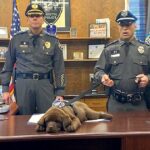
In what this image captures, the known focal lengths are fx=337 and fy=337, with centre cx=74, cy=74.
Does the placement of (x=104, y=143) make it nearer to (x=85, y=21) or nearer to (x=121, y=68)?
(x=121, y=68)

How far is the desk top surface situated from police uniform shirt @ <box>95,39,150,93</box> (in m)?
0.70

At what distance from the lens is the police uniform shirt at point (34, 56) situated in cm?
329

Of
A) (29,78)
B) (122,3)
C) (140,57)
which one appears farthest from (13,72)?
(122,3)

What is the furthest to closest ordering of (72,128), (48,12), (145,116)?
(48,12) → (145,116) → (72,128)

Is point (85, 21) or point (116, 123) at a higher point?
point (85, 21)

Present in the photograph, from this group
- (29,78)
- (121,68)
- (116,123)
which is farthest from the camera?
(29,78)

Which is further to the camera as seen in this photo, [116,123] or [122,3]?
[122,3]

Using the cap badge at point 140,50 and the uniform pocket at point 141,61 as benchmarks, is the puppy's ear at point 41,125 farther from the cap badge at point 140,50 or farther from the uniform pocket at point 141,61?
the cap badge at point 140,50

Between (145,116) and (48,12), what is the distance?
126 inches

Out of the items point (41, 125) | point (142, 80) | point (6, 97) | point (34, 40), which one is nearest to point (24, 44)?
point (34, 40)

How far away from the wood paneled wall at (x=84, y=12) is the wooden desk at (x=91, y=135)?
3017 millimetres

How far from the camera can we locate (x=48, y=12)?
5.13m

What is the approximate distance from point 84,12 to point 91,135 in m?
3.65

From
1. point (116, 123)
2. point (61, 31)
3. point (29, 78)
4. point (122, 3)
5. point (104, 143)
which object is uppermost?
point (122, 3)
